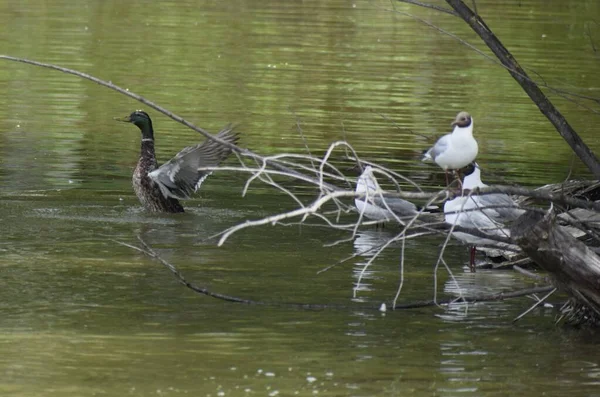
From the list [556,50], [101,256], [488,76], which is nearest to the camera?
[101,256]

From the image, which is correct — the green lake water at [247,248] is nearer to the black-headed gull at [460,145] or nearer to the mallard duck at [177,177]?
the mallard duck at [177,177]

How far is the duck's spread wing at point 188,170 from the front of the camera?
12258 millimetres

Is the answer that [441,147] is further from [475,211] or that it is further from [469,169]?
[469,169]

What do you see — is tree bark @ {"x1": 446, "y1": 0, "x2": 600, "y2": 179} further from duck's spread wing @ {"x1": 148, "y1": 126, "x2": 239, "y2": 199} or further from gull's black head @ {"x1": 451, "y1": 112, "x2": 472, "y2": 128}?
duck's spread wing @ {"x1": 148, "y1": 126, "x2": 239, "y2": 199}

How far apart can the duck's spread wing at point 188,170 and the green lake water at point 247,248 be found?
0.24 metres

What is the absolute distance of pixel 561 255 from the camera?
7.62m

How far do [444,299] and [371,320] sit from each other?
2.57ft

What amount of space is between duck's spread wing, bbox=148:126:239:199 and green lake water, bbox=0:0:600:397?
0.24 metres

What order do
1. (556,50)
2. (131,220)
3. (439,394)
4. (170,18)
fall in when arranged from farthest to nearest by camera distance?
(170,18)
(556,50)
(131,220)
(439,394)

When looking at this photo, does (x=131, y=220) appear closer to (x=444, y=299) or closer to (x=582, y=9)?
(x=444, y=299)

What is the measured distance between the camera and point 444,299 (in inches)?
363

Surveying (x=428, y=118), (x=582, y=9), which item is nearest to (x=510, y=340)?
(x=428, y=118)

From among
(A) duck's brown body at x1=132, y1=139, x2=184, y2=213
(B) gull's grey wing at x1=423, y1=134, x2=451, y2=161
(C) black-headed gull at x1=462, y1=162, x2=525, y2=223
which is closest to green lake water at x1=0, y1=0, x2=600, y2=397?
(A) duck's brown body at x1=132, y1=139, x2=184, y2=213

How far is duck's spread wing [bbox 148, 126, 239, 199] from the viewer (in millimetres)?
12258
